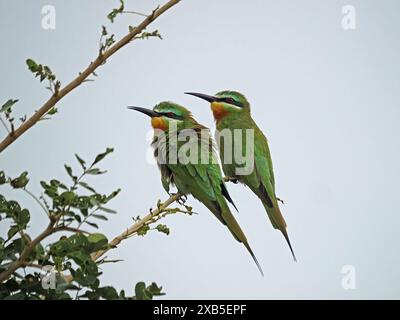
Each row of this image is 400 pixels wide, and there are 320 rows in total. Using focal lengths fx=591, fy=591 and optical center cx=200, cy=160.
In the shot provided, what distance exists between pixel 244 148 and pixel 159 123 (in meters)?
0.74

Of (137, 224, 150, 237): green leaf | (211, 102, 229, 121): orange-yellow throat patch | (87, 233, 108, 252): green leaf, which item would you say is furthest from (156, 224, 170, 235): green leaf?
(211, 102, 229, 121): orange-yellow throat patch

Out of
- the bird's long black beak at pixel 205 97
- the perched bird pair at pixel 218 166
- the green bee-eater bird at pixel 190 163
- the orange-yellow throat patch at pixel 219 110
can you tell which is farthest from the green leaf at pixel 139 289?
the orange-yellow throat patch at pixel 219 110

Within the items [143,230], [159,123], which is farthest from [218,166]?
[143,230]

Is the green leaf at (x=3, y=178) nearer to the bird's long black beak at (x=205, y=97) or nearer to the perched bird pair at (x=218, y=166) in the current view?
the perched bird pair at (x=218, y=166)

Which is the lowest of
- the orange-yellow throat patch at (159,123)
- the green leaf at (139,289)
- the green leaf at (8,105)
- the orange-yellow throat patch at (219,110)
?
the green leaf at (139,289)

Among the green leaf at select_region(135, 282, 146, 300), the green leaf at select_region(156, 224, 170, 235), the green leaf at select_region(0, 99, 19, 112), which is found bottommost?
the green leaf at select_region(135, 282, 146, 300)

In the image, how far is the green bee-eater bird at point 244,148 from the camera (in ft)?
11.1

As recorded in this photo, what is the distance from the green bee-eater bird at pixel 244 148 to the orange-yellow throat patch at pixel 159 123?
24cm

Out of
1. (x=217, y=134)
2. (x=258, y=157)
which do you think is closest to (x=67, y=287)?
(x=258, y=157)

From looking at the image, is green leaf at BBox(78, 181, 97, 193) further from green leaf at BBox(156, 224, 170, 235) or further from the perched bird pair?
the perched bird pair

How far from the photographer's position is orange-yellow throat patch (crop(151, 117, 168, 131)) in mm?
3019

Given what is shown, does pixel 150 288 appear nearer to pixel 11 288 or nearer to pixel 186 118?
pixel 11 288

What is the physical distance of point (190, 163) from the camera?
9.06 ft
